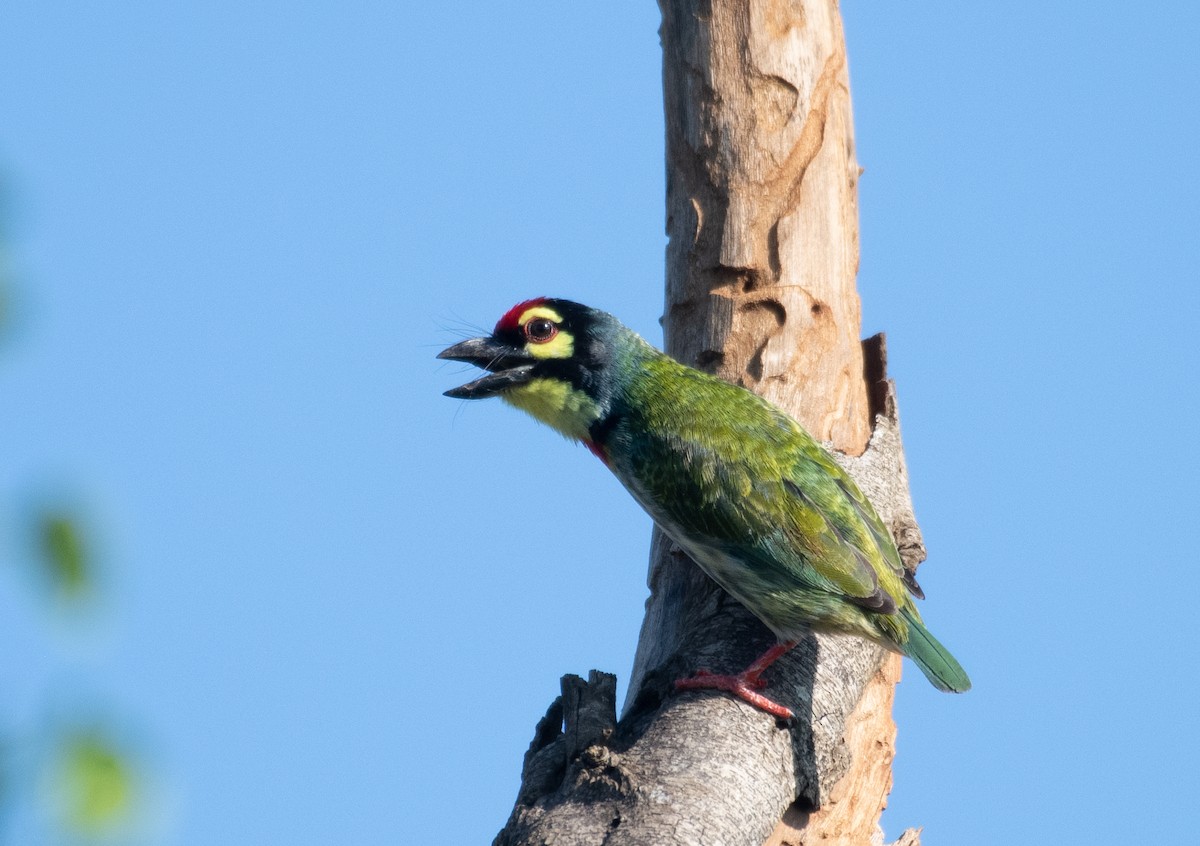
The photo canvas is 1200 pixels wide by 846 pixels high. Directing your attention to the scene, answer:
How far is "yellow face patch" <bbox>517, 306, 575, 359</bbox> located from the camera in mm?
6074

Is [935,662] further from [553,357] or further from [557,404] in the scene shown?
[553,357]

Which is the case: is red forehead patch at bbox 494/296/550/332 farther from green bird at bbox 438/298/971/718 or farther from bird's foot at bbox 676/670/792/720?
bird's foot at bbox 676/670/792/720

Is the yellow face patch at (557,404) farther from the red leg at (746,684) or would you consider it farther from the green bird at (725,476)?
the red leg at (746,684)

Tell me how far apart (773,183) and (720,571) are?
7.35 feet

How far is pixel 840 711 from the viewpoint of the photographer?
205 inches

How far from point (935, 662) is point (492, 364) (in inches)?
96.4

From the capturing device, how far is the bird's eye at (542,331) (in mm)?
6094

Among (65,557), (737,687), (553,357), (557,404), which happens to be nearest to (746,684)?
(737,687)

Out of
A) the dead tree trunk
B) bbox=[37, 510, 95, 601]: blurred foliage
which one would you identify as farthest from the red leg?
bbox=[37, 510, 95, 601]: blurred foliage

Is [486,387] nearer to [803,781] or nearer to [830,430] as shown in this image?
[830,430]

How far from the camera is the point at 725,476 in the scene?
5520mm

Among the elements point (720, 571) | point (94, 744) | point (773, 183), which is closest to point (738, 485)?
point (720, 571)

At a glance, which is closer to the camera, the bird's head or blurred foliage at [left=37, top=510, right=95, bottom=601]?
blurred foliage at [left=37, top=510, right=95, bottom=601]

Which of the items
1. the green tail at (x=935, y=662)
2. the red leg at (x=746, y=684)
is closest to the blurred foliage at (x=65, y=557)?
the red leg at (x=746, y=684)
